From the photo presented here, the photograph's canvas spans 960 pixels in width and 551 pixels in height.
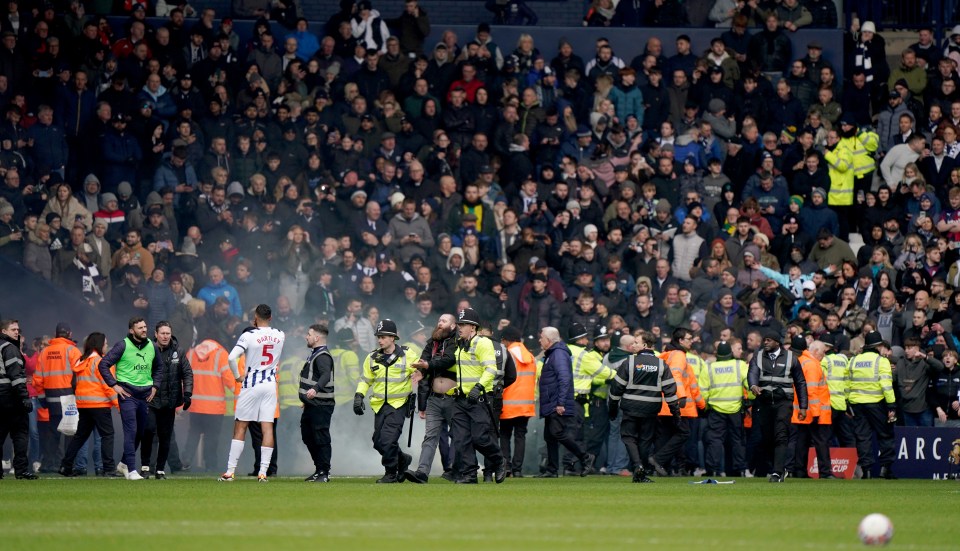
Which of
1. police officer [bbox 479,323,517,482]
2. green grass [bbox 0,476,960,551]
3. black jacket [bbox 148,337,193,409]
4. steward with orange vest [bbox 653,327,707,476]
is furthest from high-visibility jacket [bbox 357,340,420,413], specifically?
steward with orange vest [bbox 653,327,707,476]

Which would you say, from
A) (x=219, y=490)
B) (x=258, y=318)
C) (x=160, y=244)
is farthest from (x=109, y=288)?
(x=219, y=490)

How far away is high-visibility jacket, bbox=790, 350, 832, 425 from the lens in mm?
23891

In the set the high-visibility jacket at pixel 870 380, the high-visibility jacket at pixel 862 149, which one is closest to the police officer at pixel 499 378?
the high-visibility jacket at pixel 870 380

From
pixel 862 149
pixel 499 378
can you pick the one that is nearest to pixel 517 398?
pixel 499 378

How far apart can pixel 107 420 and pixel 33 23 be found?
10681 mm

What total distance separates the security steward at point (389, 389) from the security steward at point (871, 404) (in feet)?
26.6

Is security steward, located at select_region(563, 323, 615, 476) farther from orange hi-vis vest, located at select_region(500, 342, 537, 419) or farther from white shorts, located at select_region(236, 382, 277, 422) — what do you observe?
white shorts, located at select_region(236, 382, 277, 422)

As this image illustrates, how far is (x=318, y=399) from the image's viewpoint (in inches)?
803

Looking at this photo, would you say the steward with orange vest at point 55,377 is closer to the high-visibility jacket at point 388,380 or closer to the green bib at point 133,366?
the green bib at point 133,366

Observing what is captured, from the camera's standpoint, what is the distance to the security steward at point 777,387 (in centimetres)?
2306

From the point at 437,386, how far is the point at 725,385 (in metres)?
6.43

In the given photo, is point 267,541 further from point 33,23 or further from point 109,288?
point 33,23

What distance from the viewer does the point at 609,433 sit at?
82.7 feet

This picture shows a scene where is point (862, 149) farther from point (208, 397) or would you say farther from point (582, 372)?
point (208, 397)
